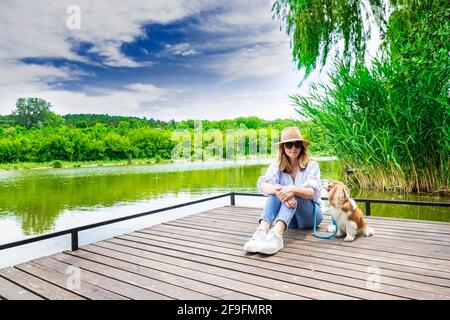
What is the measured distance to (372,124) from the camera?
6.66m

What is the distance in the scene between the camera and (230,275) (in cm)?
183

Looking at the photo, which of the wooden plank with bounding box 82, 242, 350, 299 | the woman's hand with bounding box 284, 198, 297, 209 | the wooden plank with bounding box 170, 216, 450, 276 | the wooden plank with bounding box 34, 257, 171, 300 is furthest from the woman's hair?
the wooden plank with bounding box 34, 257, 171, 300

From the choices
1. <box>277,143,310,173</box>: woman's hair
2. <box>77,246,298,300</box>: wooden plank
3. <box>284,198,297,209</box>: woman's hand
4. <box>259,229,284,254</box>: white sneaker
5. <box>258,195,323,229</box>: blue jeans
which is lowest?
<box>77,246,298,300</box>: wooden plank

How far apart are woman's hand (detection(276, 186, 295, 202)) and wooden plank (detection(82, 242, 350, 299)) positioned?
0.61 metres

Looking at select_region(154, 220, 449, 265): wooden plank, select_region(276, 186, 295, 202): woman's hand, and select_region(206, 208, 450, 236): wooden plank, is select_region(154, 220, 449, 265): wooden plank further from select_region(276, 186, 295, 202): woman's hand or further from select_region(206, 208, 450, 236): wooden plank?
select_region(206, 208, 450, 236): wooden plank

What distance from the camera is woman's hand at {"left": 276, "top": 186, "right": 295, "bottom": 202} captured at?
229 centimetres

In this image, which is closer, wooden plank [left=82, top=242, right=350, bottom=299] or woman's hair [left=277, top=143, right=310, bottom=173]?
wooden plank [left=82, top=242, right=350, bottom=299]

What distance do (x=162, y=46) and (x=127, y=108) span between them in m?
11.6

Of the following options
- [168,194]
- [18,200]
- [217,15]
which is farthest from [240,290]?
[217,15]

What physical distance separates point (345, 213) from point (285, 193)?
447 millimetres

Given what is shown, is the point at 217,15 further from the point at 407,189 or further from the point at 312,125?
the point at 407,189

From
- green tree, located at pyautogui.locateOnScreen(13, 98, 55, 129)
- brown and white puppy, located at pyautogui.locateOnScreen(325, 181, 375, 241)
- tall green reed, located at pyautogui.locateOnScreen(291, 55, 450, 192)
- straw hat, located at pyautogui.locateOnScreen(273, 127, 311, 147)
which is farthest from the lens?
green tree, located at pyautogui.locateOnScreen(13, 98, 55, 129)

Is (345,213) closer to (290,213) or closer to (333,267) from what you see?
(290,213)

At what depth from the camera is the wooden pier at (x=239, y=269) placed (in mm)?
1603
